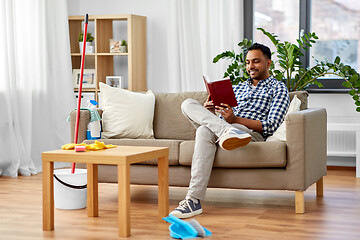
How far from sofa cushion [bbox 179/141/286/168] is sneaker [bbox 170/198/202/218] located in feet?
0.93

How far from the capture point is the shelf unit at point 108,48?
217 inches

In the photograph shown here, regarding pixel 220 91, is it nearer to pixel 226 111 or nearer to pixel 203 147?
pixel 226 111

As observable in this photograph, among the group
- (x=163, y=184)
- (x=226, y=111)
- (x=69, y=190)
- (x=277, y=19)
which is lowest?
(x=69, y=190)

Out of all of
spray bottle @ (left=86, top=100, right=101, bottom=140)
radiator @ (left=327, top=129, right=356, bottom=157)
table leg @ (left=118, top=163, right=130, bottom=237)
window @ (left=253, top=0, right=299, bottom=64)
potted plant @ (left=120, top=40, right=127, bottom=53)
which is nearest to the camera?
table leg @ (left=118, top=163, right=130, bottom=237)

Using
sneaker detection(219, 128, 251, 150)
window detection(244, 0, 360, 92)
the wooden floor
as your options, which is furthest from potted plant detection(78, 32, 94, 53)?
sneaker detection(219, 128, 251, 150)

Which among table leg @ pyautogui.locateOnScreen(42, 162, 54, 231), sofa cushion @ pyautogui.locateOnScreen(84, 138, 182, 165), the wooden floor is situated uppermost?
A: sofa cushion @ pyautogui.locateOnScreen(84, 138, 182, 165)

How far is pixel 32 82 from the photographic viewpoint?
5.08 meters

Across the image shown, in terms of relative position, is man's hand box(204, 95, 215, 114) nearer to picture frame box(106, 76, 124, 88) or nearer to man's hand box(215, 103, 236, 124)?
man's hand box(215, 103, 236, 124)

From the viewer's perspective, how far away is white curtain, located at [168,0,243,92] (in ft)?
17.6

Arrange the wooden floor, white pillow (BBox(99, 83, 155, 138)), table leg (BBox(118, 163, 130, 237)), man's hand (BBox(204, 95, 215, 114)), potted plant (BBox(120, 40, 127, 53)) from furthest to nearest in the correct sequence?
potted plant (BBox(120, 40, 127, 53))
white pillow (BBox(99, 83, 155, 138))
man's hand (BBox(204, 95, 215, 114))
the wooden floor
table leg (BBox(118, 163, 130, 237))

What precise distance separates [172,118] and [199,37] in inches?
65.9

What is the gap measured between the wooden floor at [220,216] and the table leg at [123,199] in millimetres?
63

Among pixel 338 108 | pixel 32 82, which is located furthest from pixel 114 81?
pixel 338 108

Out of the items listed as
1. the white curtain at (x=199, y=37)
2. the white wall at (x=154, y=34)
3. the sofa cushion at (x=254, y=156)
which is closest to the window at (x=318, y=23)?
the white curtain at (x=199, y=37)
